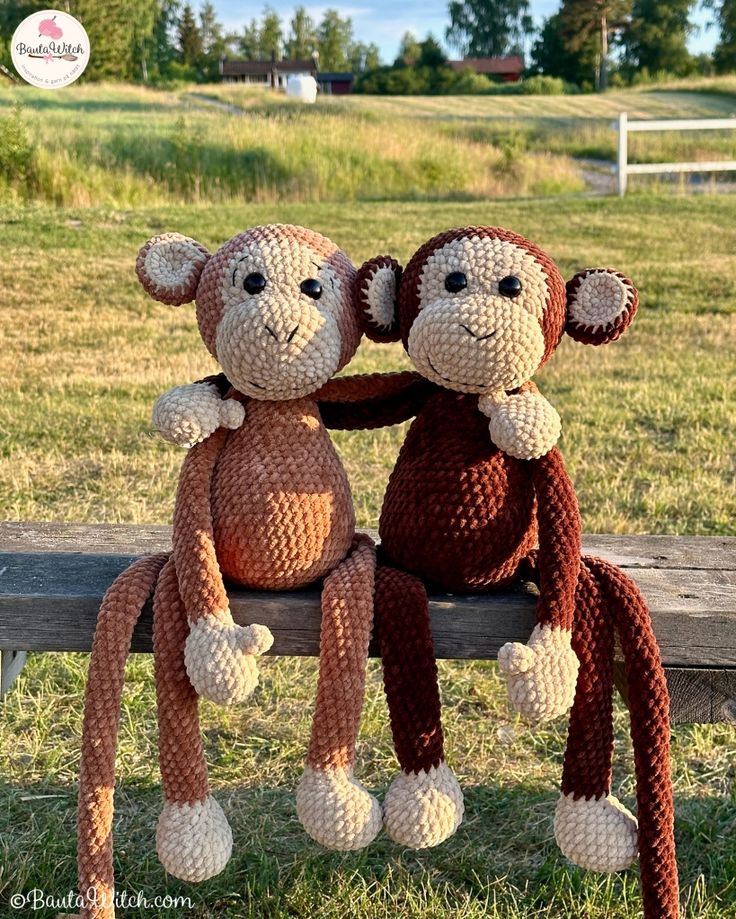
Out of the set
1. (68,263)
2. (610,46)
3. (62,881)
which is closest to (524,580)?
(62,881)

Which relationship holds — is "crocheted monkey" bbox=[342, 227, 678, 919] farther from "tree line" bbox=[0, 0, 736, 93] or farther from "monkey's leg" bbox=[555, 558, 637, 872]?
"tree line" bbox=[0, 0, 736, 93]

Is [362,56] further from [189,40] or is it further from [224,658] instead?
[224,658]

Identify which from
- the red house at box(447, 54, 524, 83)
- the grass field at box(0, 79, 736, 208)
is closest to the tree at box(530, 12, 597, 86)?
the red house at box(447, 54, 524, 83)

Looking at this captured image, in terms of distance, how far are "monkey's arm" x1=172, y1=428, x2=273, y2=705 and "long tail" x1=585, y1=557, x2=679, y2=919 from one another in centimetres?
50

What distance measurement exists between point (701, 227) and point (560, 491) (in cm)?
910

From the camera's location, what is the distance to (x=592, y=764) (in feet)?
4.54

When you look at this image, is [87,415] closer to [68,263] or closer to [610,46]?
[68,263]

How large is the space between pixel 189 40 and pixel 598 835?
56.8 meters

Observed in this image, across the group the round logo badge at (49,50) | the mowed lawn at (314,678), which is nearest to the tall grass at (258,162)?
the mowed lawn at (314,678)

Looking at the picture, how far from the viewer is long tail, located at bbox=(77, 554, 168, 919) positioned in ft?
4.48

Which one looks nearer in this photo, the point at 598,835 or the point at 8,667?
the point at 598,835

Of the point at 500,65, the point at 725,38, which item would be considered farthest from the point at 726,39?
the point at 500,65

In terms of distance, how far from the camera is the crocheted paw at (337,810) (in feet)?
4.26

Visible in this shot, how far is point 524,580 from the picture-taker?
149 cm
